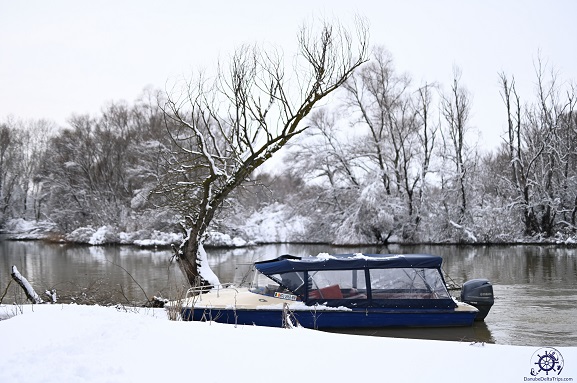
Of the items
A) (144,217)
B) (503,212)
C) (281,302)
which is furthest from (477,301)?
(144,217)

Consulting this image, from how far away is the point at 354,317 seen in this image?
34.5ft

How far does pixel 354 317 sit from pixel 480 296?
2944 mm

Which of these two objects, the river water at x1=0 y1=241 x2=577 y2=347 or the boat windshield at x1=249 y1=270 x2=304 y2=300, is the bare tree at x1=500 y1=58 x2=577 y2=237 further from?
the boat windshield at x1=249 y1=270 x2=304 y2=300

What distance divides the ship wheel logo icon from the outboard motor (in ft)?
19.8

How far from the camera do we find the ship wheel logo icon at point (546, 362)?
498cm

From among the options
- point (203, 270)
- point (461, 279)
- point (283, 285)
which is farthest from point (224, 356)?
point (461, 279)

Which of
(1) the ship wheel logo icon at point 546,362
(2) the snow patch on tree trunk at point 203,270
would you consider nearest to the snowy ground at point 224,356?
(1) the ship wheel logo icon at point 546,362

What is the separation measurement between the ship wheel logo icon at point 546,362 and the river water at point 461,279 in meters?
5.02

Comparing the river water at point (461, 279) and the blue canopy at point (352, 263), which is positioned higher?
the blue canopy at point (352, 263)

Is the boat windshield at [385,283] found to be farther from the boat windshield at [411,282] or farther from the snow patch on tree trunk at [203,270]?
the snow patch on tree trunk at [203,270]

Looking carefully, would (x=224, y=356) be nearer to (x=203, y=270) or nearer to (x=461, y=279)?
(x=203, y=270)

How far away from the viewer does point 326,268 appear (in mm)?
10711

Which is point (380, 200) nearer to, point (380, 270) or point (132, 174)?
point (132, 174)

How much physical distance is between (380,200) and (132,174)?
62.3ft
